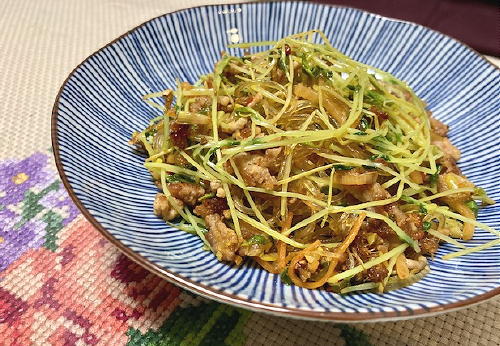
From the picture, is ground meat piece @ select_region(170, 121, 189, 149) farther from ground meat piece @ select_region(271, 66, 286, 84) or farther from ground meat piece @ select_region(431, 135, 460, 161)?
ground meat piece @ select_region(431, 135, 460, 161)

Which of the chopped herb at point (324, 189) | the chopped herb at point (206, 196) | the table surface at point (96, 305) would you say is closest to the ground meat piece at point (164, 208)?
the chopped herb at point (206, 196)

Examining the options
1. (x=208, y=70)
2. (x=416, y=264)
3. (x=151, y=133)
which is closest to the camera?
(x=416, y=264)

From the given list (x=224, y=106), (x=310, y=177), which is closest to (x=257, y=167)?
(x=310, y=177)

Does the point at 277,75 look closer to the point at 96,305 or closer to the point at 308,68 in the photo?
the point at 308,68

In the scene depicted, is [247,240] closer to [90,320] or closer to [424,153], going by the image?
[90,320]

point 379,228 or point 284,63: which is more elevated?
point 284,63

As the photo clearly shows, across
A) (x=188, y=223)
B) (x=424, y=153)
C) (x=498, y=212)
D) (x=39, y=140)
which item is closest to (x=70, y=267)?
(x=188, y=223)

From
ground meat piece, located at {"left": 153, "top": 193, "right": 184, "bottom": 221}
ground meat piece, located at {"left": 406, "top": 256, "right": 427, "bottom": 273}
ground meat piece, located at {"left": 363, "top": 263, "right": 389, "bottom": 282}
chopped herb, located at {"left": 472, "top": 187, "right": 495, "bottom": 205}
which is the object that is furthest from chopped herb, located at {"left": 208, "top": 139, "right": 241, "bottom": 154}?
chopped herb, located at {"left": 472, "top": 187, "right": 495, "bottom": 205}
